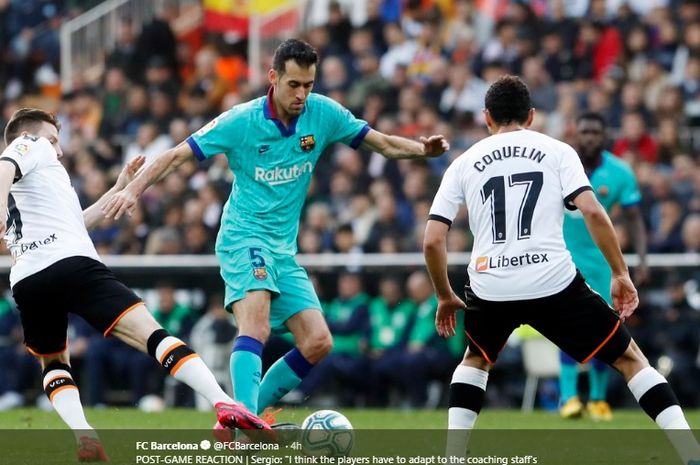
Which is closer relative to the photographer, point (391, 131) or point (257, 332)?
point (257, 332)

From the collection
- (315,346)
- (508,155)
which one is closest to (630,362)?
(508,155)

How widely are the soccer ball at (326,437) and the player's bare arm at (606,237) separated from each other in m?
1.88

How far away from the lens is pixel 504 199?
778 cm

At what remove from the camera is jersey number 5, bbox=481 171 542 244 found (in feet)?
25.4

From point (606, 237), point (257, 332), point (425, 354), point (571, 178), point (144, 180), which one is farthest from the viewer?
point (425, 354)

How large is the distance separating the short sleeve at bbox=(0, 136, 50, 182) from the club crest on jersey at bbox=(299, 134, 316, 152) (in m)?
1.67

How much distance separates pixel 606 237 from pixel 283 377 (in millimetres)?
2722

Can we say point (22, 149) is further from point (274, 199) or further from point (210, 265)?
point (210, 265)

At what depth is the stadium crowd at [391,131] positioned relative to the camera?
1576 cm

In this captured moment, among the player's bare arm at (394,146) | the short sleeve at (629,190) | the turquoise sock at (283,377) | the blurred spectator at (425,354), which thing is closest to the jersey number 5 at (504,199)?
the player's bare arm at (394,146)

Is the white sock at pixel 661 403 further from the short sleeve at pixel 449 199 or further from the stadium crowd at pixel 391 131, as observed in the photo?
the stadium crowd at pixel 391 131

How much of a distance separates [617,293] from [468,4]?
14.0 metres

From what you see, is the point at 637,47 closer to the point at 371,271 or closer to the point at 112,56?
the point at 371,271

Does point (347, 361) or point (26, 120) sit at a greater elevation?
point (26, 120)
